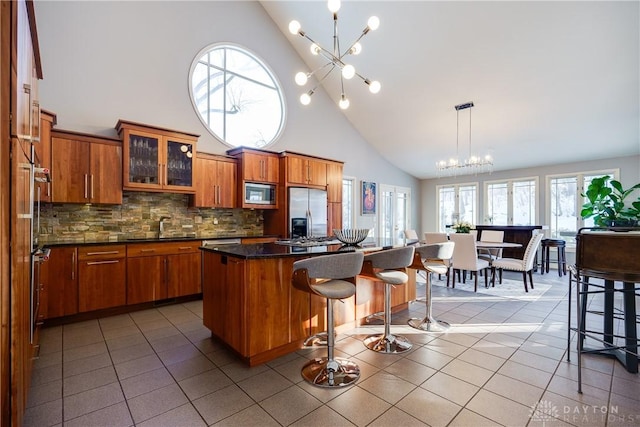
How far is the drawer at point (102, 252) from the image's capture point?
Result: 324 cm

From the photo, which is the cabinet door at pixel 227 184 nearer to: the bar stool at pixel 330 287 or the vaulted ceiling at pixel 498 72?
the vaulted ceiling at pixel 498 72

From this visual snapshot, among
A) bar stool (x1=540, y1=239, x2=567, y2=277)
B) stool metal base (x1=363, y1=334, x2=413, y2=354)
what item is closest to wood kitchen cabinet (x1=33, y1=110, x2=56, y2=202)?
stool metal base (x1=363, y1=334, x2=413, y2=354)

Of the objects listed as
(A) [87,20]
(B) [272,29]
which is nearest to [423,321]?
(A) [87,20]

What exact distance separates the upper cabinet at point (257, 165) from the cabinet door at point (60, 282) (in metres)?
2.38

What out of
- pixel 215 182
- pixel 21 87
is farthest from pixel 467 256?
pixel 21 87

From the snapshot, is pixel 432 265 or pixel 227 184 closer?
pixel 432 265

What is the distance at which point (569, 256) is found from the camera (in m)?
6.70

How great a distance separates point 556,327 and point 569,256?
495 cm

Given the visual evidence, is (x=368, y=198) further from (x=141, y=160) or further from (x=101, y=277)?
(x=101, y=277)

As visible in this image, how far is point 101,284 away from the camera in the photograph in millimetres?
3344

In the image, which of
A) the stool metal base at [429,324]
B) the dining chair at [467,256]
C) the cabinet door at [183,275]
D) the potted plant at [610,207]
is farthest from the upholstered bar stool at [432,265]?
the cabinet door at [183,275]

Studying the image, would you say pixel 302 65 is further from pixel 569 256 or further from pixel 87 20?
pixel 569 256

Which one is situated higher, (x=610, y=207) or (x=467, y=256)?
(x=610, y=207)

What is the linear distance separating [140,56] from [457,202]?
8.13 metres
